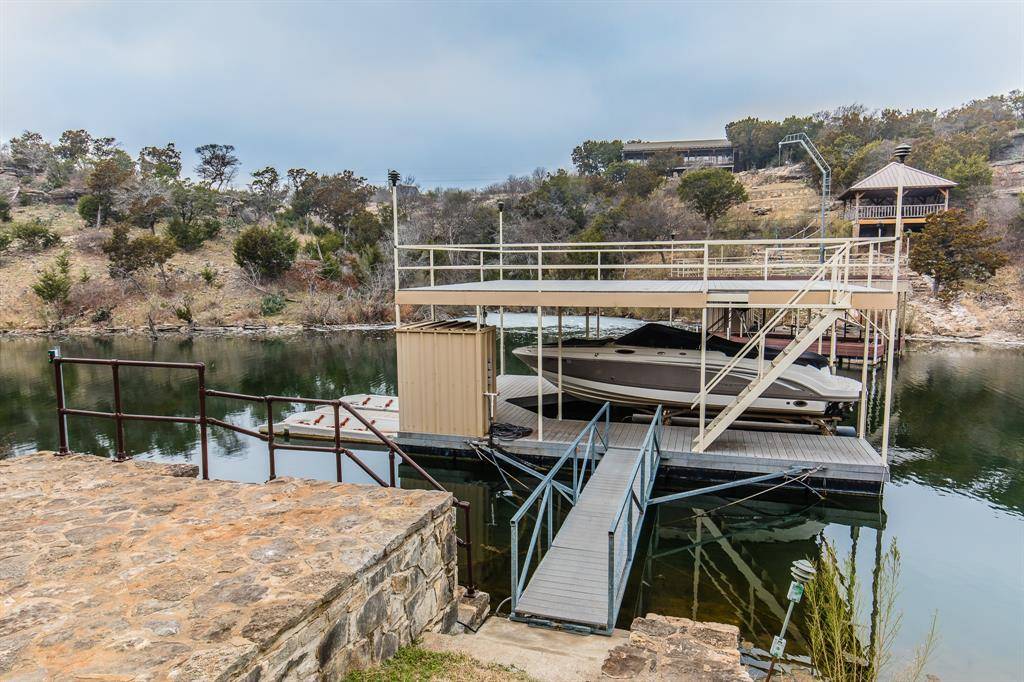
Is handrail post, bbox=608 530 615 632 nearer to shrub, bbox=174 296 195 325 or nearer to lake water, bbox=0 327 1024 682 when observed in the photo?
lake water, bbox=0 327 1024 682

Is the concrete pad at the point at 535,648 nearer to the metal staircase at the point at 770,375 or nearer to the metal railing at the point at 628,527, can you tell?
the metal railing at the point at 628,527

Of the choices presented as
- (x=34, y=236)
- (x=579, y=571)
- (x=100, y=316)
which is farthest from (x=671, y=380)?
(x=34, y=236)

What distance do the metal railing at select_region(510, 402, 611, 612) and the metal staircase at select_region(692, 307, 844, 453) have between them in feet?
5.10

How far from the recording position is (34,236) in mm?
34594

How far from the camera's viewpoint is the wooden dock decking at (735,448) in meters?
9.02

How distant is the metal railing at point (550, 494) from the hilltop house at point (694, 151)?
5311 cm

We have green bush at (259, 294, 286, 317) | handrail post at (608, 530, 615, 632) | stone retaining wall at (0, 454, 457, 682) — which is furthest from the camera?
green bush at (259, 294, 286, 317)

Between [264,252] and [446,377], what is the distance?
27.1m

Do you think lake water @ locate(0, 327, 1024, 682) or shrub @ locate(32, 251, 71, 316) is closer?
lake water @ locate(0, 327, 1024, 682)

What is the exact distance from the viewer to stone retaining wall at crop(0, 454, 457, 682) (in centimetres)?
273

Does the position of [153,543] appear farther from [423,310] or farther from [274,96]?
[274,96]

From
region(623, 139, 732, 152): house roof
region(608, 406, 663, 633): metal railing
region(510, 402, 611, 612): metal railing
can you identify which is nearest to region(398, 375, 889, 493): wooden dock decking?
region(510, 402, 611, 612): metal railing

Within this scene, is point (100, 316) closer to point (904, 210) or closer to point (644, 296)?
point (644, 296)

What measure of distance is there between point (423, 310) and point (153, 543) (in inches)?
1136
